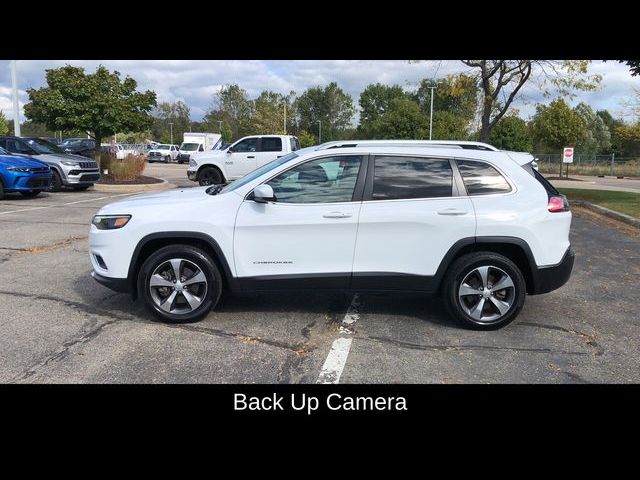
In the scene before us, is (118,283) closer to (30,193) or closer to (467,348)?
(467,348)

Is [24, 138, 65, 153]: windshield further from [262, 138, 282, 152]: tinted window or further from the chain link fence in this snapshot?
the chain link fence

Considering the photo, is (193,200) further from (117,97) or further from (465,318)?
(117,97)

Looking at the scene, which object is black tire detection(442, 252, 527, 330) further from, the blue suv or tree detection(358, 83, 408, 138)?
tree detection(358, 83, 408, 138)

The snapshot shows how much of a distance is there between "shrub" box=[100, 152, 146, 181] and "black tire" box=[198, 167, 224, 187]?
13.2 feet

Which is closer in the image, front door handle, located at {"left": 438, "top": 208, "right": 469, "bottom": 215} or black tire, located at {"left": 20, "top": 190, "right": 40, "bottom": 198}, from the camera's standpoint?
front door handle, located at {"left": 438, "top": 208, "right": 469, "bottom": 215}

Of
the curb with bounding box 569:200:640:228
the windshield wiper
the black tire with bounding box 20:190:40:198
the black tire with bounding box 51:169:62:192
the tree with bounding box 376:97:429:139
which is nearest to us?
the windshield wiper

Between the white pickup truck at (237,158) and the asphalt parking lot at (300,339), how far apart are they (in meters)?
10.9

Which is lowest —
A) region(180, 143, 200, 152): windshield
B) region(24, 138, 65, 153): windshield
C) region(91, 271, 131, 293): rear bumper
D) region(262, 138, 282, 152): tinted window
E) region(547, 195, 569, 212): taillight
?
region(91, 271, 131, 293): rear bumper

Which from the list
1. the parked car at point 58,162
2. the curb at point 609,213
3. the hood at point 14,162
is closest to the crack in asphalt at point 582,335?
the curb at point 609,213

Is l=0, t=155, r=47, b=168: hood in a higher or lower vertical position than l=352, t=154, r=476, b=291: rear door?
higher

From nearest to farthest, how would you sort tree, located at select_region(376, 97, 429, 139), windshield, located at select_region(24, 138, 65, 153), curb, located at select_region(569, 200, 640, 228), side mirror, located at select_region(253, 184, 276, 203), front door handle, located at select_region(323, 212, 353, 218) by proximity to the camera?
1. side mirror, located at select_region(253, 184, 276, 203)
2. front door handle, located at select_region(323, 212, 353, 218)
3. curb, located at select_region(569, 200, 640, 228)
4. windshield, located at select_region(24, 138, 65, 153)
5. tree, located at select_region(376, 97, 429, 139)

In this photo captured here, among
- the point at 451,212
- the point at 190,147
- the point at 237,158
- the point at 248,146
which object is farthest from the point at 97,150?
the point at 190,147

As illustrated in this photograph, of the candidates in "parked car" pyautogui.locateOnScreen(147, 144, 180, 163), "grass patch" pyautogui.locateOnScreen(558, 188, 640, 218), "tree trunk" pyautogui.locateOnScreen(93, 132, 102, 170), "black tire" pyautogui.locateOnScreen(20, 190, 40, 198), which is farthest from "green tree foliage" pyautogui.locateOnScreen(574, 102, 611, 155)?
"black tire" pyautogui.locateOnScreen(20, 190, 40, 198)

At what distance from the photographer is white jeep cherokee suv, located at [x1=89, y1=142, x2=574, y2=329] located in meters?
4.64
